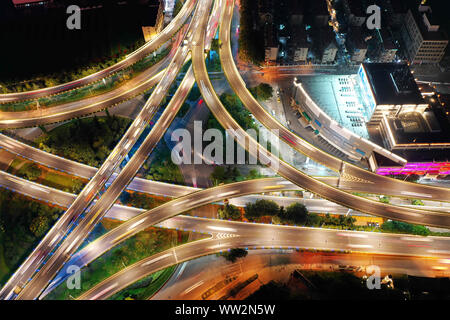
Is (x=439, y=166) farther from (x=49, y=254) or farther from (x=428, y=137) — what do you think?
(x=49, y=254)

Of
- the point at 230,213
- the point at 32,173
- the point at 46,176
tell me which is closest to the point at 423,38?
the point at 230,213

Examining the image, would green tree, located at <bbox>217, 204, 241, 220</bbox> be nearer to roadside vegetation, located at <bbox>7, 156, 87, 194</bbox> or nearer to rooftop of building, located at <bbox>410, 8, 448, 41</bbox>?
roadside vegetation, located at <bbox>7, 156, 87, 194</bbox>

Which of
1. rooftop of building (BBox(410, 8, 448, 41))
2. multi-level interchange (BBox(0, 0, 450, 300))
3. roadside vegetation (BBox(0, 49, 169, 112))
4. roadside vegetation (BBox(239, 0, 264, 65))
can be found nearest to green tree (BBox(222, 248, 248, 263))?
multi-level interchange (BBox(0, 0, 450, 300))

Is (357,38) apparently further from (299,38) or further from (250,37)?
(250,37)

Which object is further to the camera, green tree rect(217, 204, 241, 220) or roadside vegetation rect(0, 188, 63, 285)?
green tree rect(217, 204, 241, 220)

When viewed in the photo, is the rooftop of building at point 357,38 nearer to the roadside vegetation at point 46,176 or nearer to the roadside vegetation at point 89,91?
the roadside vegetation at point 89,91

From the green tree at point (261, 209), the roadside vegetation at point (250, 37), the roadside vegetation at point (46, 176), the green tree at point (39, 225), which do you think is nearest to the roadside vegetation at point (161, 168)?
the roadside vegetation at point (46, 176)
